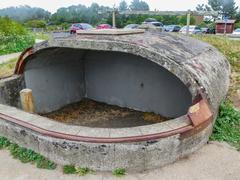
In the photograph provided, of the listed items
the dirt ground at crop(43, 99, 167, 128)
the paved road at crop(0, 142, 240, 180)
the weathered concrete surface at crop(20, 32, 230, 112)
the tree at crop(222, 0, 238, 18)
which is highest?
the tree at crop(222, 0, 238, 18)

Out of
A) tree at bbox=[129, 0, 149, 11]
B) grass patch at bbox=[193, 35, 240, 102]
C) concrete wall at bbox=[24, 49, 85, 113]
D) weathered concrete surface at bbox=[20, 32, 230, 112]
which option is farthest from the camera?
tree at bbox=[129, 0, 149, 11]

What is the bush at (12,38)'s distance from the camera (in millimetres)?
16344

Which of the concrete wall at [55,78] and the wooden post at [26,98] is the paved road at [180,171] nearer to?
the wooden post at [26,98]

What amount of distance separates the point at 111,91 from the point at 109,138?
426 centimetres

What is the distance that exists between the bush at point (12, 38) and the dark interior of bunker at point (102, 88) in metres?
8.78

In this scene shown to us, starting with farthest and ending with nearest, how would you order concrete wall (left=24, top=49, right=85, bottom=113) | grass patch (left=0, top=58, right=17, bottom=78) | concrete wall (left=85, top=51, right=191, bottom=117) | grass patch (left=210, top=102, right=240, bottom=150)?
grass patch (left=0, top=58, right=17, bottom=78) < concrete wall (left=24, top=49, right=85, bottom=113) < concrete wall (left=85, top=51, right=191, bottom=117) < grass patch (left=210, top=102, right=240, bottom=150)

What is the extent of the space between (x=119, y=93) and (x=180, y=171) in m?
4.17

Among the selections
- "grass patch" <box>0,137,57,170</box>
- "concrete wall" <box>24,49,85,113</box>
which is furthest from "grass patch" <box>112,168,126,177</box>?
"concrete wall" <box>24,49,85,113</box>

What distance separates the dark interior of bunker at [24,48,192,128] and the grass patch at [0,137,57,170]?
7.66ft

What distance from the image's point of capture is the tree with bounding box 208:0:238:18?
182 feet

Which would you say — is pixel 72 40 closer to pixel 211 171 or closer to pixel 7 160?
pixel 7 160

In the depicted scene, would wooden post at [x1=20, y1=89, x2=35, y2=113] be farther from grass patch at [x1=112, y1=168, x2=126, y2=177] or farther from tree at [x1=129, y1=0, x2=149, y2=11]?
tree at [x1=129, y1=0, x2=149, y2=11]

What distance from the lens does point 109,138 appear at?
4.41m

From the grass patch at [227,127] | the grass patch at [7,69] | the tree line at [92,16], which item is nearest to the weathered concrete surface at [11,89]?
the grass patch at [7,69]
